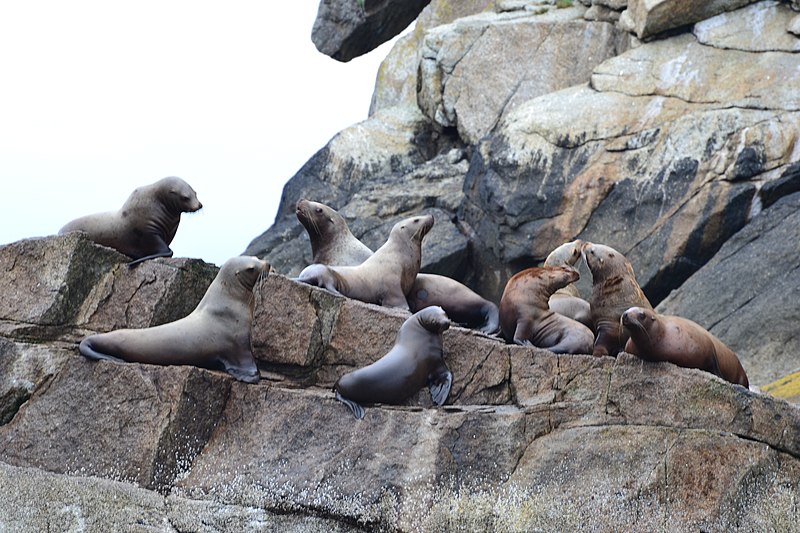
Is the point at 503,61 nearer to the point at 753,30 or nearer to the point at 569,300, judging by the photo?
the point at 753,30

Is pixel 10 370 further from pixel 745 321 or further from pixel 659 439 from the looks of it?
pixel 745 321

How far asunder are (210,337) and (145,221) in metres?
2.13

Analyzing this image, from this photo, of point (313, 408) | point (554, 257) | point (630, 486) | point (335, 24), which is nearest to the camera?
point (630, 486)

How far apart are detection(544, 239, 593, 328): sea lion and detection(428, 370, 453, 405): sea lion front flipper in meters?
2.08

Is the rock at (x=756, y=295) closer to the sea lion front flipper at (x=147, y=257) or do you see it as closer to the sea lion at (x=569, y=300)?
the sea lion at (x=569, y=300)

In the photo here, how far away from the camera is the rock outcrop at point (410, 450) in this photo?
7.55m

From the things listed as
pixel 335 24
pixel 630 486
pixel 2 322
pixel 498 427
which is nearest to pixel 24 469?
pixel 2 322

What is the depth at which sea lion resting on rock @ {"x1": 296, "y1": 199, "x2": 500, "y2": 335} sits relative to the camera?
11109 mm

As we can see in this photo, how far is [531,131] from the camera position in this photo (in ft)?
58.7

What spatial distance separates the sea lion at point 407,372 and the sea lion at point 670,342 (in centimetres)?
134

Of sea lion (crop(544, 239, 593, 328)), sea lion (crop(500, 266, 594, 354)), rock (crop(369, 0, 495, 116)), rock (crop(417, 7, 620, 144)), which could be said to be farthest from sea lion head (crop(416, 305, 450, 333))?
rock (crop(369, 0, 495, 116))

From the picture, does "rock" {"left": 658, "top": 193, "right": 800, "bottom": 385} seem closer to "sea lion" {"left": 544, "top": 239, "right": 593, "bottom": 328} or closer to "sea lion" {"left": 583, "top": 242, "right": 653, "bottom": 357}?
"sea lion" {"left": 544, "top": 239, "right": 593, "bottom": 328}

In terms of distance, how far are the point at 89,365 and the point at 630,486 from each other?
379 cm

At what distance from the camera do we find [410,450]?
316 inches
